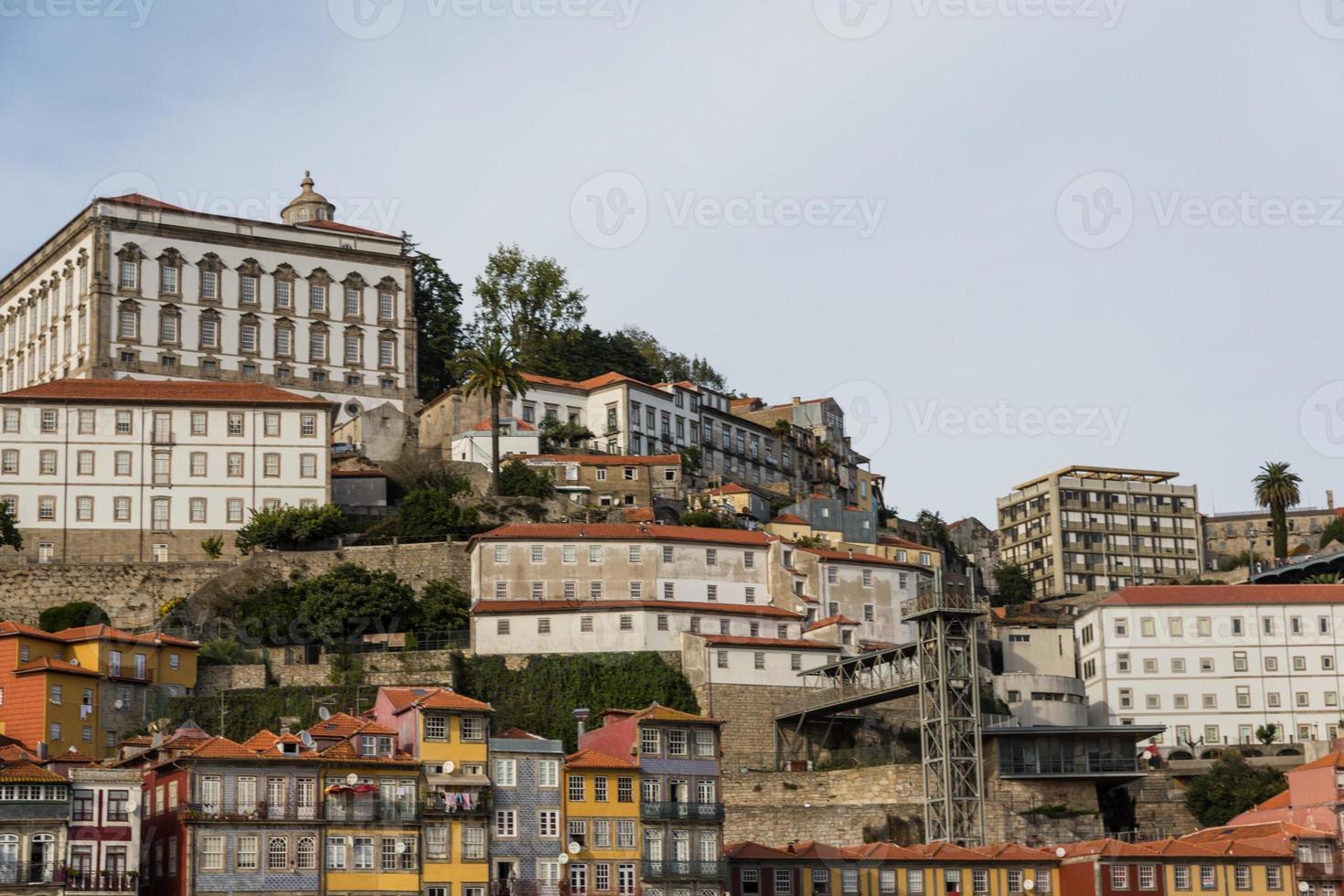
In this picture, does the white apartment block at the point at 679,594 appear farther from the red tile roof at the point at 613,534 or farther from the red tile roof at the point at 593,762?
the red tile roof at the point at 593,762

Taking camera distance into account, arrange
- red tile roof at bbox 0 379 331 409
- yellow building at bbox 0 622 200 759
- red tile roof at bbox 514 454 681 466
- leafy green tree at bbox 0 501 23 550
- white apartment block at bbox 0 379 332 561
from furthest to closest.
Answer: red tile roof at bbox 514 454 681 466 < red tile roof at bbox 0 379 331 409 < white apartment block at bbox 0 379 332 561 < leafy green tree at bbox 0 501 23 550 < yellow building at bbox 0 622 200 759

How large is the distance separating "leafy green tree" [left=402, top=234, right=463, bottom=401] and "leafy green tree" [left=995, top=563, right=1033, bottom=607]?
3943 cm

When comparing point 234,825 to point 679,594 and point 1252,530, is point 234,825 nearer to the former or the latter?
point 679,594

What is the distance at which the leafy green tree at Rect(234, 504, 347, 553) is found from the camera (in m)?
106

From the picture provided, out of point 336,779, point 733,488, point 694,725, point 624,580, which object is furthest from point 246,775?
point 733,488

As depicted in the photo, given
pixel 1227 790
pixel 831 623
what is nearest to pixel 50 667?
pixel 831 623

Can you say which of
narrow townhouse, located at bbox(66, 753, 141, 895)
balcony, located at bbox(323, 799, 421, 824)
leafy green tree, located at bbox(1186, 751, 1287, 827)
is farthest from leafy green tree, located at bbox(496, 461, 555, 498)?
narrow townhouse, located at bbox(66, 753, 141, 895)

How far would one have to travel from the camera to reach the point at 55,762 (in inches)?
2697

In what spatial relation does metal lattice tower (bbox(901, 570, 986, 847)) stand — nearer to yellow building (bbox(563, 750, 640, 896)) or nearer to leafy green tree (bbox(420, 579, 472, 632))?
yellow building (bbox(563, 750, 640, 896))

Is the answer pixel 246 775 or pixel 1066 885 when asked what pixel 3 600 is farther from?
pixel 1066 885

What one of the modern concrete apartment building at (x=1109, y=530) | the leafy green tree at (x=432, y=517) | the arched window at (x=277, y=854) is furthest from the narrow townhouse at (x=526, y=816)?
the modern concrete apartment building at (x=1109, y=530)

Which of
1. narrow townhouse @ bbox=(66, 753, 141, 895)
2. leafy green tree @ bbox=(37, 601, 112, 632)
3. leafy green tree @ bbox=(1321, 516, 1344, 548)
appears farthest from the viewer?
leafy green tree @ bbox=(1321, 516, 1344, 548)

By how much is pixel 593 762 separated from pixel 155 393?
47818mm

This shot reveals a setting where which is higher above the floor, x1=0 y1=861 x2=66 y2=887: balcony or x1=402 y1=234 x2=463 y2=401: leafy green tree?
x1=402 y1=234 x2=463 y2=401: leafy green tree
